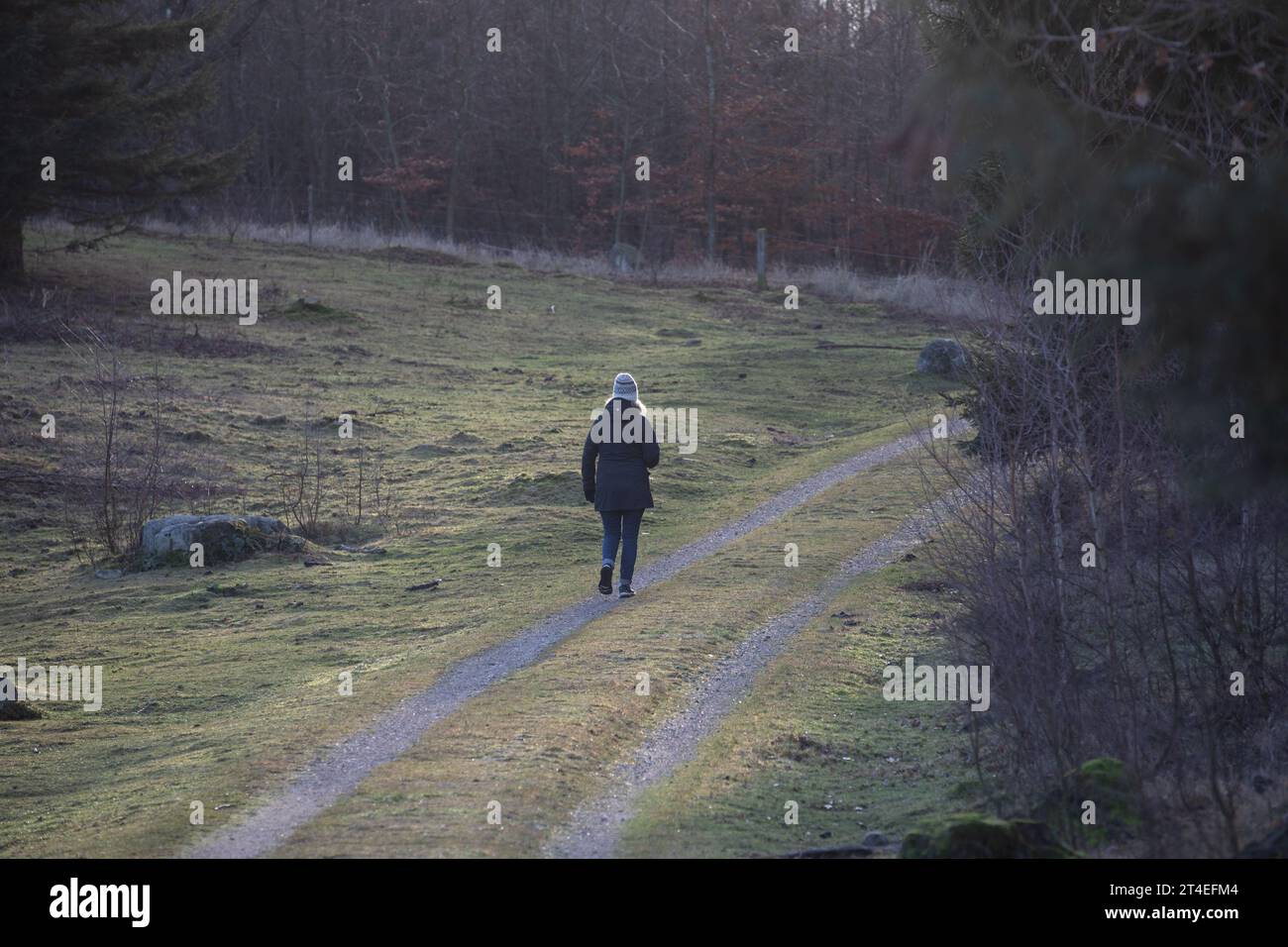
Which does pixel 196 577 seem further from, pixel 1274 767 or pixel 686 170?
pixel 686 170

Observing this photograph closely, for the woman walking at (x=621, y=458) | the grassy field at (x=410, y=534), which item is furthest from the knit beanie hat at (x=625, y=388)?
the grassy field at (x=410, y=534)

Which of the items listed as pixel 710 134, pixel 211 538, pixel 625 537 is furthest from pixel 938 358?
pixel 710 134

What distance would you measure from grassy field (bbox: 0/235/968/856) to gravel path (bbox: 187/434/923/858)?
6.7 inches

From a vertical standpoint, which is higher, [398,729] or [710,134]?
[710,134]

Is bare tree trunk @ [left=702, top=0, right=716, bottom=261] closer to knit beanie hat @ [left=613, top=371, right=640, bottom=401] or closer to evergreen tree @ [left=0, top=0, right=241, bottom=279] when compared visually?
evergreen tree @ [left=0, top=0, right=241, bottom=279]

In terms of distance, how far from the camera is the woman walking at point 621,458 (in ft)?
41.3

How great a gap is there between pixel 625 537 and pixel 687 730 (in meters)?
3.85

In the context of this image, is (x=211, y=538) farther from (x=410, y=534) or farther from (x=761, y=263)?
(x=761, y=263)

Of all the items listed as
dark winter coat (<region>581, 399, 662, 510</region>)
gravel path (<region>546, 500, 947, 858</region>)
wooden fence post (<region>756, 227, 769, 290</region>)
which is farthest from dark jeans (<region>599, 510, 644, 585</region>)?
wooden fence post (<region>756, 227, 769, 290</region>)

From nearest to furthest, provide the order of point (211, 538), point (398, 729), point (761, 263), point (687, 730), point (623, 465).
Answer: point (398, 729) → point (687, 730) → point (623, 465) → point (211, 538) → point (761, 263)

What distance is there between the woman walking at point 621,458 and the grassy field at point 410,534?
94 centimetres

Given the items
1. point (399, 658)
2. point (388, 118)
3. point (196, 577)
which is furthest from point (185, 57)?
point (399, 658)

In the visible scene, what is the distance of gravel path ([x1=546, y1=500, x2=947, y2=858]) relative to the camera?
727 centimetres

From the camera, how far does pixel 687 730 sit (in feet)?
30.6
